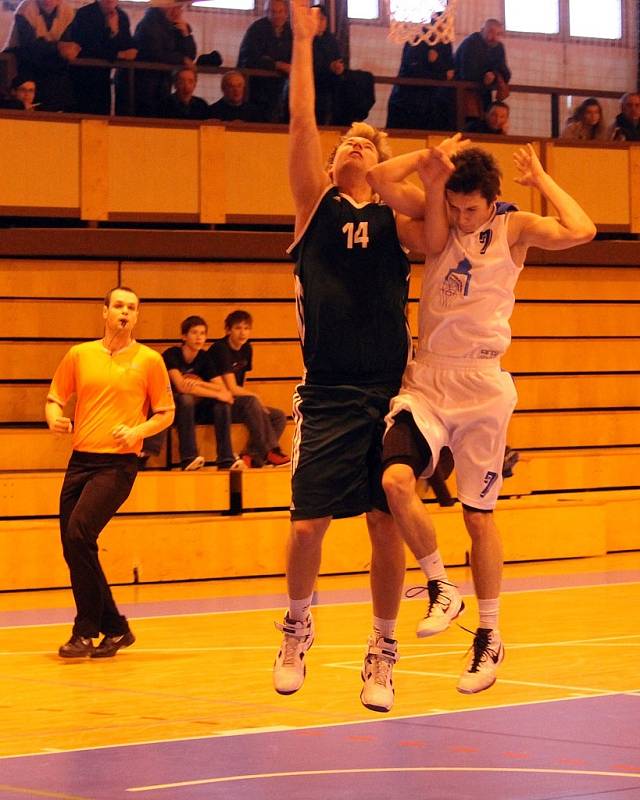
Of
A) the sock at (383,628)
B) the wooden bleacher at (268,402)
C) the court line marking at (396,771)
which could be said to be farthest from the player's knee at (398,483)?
the wooden bleacher at (268,402)

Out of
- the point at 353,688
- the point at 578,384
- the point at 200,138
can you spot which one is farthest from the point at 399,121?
the point at 353,688

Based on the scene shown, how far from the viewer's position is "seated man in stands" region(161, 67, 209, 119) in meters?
13.4

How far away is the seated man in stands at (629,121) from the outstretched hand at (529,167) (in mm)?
10719

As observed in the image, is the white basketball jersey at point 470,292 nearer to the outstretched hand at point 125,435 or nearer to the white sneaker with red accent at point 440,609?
the white sneaker with red accent at point 440,609

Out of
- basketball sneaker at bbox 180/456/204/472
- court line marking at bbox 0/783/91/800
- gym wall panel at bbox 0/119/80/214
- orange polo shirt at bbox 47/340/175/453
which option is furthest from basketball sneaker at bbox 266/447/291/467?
court line marking at bbox 0/783/91/800

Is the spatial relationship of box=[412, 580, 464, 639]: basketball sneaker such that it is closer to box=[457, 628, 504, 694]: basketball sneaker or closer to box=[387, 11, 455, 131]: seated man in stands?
box=[457, 628, 504, 694]: basketball sneaker

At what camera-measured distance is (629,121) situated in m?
15.5

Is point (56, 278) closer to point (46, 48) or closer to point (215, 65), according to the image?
point (46, 48)

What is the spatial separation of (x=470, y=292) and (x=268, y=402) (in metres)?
8.76

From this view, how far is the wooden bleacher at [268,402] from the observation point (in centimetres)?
1115

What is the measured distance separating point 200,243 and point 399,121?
2.38 m

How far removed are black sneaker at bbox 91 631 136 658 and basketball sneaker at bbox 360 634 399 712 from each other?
334 centimetres

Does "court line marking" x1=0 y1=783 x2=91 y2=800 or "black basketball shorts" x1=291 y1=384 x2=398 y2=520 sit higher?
"black basketball shorts" x1=291 y1=384 x2=398 y2=520

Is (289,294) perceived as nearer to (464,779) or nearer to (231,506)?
(231,506)
